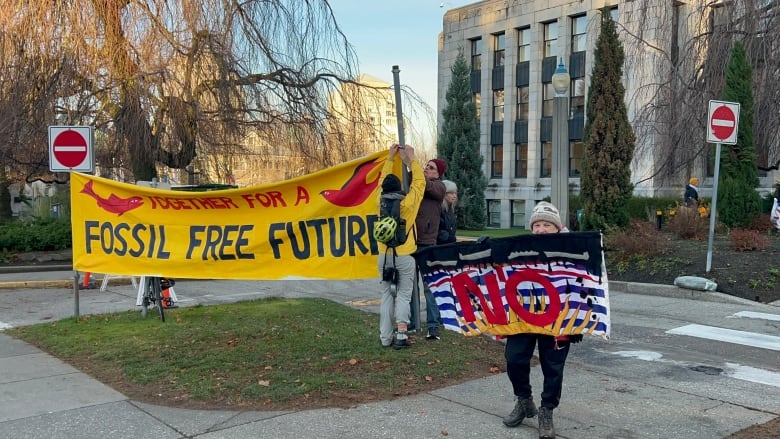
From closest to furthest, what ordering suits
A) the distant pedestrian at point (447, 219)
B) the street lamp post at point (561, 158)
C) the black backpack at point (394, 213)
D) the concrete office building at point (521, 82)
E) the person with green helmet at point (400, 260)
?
the black backpack at point (394, 213)
the person with green helmet at point (400, 260)
the distant pedestrian at point (447, 219)
the street lamp post at point (561, 158)
the concrete office building at point (521, 82)

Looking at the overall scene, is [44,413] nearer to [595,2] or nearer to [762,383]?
[762,383]

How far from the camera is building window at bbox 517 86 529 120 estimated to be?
36844 millimetres

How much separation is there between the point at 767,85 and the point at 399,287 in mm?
12341

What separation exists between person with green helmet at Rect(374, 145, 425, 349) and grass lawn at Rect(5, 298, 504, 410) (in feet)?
0.93

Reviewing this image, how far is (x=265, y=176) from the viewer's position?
628 inches

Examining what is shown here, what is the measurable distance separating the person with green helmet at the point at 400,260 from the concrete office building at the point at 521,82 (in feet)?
83.3

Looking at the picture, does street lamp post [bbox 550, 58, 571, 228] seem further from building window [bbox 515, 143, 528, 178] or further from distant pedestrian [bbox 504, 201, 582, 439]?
building window [bbox 515, 143, 528, 178]

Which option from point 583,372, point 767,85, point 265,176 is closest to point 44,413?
point 583,372

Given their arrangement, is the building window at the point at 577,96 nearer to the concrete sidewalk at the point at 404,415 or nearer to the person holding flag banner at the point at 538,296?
the concrete sidewalk at the point at 404,415

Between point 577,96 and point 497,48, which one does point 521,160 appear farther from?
point 497,48

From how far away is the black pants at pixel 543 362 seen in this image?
4363mm

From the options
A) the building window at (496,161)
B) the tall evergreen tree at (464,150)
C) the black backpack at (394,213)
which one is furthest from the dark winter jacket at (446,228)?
the building window at (496,161)

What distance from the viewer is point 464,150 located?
33125 millimetres

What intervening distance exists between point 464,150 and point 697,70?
17527 millimetres
